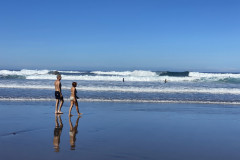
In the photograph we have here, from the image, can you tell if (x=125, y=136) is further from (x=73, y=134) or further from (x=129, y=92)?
(x=129, y=92)

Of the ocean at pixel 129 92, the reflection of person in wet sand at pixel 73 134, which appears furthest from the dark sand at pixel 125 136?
the ocean at pixel 129 92

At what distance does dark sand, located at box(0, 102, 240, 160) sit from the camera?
227 inches

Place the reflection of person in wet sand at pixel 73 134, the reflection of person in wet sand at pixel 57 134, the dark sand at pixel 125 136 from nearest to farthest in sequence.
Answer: the dark sand at pixel 125 136 → the reflection of person in wet sand at pixel 57 134 → the reflection of person in wet sand at pixel 73 134

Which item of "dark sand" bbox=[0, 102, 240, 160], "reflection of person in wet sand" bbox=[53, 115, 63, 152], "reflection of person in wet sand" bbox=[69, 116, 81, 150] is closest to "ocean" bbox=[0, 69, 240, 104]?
"dark sand" bbox=[0, 102, 240, 160]

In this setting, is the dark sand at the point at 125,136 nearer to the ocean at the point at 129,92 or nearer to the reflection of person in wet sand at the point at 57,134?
the reflection of person in wet sand at the point at 57,134

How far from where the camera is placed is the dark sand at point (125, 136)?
5.75m

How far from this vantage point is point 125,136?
741cm

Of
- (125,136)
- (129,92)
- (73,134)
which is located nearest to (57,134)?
(73,134)

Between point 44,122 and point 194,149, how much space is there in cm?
528

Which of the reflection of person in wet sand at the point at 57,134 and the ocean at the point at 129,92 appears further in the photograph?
the ocean at the point at 129,92

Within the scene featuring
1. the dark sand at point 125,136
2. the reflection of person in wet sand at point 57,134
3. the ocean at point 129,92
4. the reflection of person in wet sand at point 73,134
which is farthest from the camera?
the ocean at point 129,92

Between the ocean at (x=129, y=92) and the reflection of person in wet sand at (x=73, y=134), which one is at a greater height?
the ocean at (x=129, y=92)

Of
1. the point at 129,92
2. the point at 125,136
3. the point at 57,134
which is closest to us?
the point at 125,136

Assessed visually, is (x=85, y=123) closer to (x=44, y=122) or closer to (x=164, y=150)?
(x=44, y=122)
